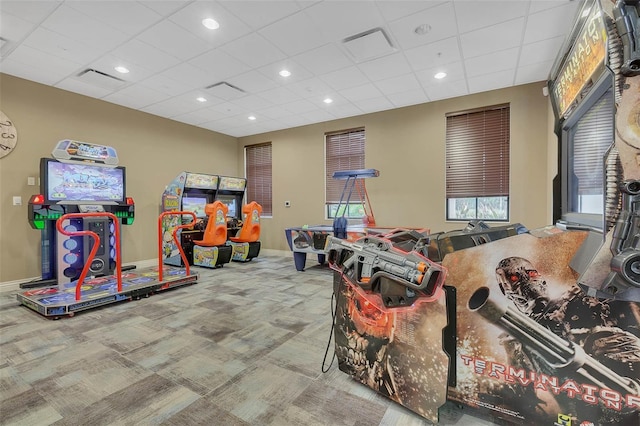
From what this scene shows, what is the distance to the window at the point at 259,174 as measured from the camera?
7.59 meters

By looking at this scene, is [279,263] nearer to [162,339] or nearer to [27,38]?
[162,339]

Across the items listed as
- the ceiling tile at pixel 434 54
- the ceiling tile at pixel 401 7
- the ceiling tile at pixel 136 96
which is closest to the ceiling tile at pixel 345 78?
the ceiling tile at pixel 434 54

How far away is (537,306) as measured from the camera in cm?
142

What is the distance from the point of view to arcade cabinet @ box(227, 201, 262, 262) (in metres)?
6.20

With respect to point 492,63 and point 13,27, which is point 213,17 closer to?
point 13,27

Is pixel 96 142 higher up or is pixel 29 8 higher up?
pixel 29 8

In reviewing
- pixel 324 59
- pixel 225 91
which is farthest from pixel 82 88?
pixel 324 59

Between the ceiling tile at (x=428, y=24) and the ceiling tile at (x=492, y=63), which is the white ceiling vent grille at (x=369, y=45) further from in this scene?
the ceiling tile at (x=492, y=63)

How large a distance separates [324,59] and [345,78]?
25.5 inches

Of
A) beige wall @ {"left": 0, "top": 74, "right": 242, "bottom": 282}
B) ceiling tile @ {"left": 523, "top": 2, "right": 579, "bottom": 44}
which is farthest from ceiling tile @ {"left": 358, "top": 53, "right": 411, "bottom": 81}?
beige wall @ {"left": 0, "top": 74, "right": 242, "bottom": 282}

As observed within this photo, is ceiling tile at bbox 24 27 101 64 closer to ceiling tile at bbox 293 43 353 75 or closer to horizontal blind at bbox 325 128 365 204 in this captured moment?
ceiling tile at bbox 293 43 353 75

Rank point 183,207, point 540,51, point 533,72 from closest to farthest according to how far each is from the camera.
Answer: point 540,51 < point 533,72 < point 183,207

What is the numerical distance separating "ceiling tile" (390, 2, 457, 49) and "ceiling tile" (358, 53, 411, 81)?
1.04ft

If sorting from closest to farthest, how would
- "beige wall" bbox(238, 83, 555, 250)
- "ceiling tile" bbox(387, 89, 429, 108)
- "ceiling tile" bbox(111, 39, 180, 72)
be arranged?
1. "ceiling tile" bbox(111, 39, 180, 72)
2. "beige wall" bbox(238, 83, 555, 250)
3. "ceiling tile" bbox(387, 89, 429, 108)
